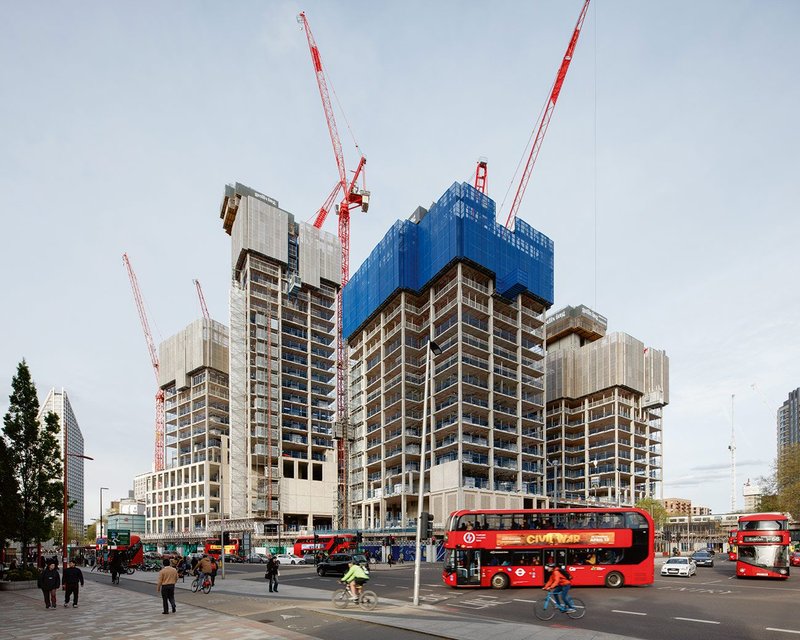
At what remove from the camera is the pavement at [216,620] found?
1780cm

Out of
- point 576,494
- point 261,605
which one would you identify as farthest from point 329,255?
point 261,605

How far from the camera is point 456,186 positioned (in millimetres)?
83250

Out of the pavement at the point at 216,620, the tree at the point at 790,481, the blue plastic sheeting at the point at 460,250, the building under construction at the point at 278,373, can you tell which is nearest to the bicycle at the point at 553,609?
the pavement at the point at 216,620

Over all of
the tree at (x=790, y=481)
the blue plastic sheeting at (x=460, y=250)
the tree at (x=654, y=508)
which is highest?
the blue plastic sheeting at (x=460, y=250)

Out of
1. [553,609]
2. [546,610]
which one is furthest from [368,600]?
[553,609]

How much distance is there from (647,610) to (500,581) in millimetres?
10159

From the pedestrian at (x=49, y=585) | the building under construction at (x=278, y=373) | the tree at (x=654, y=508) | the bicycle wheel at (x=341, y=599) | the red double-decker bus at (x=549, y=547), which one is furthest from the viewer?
the building under construction at (x=278, y=373)

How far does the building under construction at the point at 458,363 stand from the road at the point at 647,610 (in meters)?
43.2

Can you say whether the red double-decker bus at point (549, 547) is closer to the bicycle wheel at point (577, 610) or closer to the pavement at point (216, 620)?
the pavement at point (216, 620)

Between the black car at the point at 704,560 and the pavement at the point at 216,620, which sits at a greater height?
the pavement at the point at 216,620

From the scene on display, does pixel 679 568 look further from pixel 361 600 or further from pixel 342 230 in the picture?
pixel 342 230

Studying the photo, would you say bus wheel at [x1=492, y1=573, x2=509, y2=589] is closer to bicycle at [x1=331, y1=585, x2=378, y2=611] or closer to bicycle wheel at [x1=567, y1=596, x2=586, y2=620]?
bicycle at [x1=331, y1=585, x2=378, y2=611]

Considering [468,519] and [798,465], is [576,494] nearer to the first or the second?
[798,465]

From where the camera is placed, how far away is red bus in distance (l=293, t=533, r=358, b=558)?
67062mm
